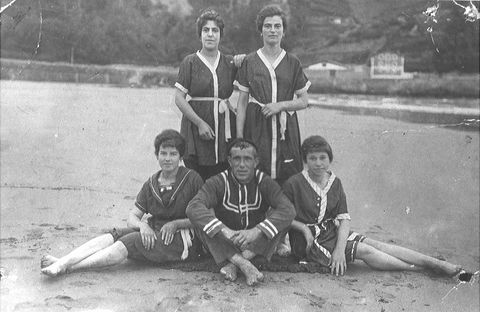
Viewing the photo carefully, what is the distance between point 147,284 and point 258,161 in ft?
3.49

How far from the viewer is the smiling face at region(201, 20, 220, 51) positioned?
11.8ft

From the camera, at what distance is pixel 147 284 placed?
303 cm

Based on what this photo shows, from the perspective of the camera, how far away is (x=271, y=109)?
3.51m

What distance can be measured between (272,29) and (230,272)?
163 cm

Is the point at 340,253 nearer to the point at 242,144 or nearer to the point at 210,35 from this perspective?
the point at 242,144

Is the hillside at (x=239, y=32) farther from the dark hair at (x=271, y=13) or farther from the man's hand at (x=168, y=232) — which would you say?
the man's hand at (x=168, y=232)

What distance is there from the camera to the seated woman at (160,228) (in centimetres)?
323

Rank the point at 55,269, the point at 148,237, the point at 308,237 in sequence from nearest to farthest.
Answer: the point at 55,269
the point at 148,237
the point at 308,237

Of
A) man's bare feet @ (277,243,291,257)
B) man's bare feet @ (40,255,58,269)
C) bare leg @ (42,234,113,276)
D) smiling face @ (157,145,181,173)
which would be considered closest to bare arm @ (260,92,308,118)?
smiling face @ (157,145,181,173)

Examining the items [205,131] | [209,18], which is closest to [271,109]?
[205,131]

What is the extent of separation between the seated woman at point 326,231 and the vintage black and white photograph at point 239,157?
1 cm

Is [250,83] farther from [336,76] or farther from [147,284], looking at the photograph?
[336,76]

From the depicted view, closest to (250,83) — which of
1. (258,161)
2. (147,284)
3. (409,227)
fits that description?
(258,161)

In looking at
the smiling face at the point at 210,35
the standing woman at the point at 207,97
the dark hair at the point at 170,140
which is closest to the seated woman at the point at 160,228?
the dark hair at the point at 170,140
